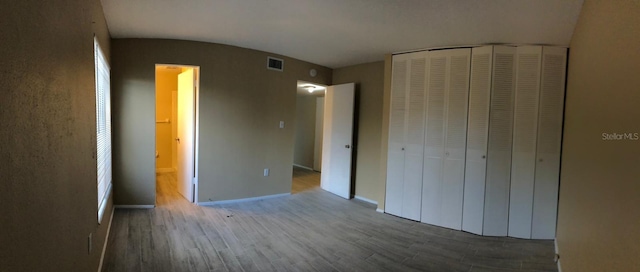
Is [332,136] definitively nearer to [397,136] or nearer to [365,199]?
[365,199]

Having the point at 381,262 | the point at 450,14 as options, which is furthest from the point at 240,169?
the point at 450,14

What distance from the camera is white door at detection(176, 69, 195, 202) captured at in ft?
13.6

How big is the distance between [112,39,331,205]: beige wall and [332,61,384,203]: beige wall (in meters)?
0.97

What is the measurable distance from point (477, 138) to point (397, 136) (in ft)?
3.30

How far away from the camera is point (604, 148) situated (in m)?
1.69

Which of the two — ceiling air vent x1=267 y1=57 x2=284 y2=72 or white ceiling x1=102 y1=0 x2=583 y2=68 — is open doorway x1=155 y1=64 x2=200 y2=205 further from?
ceiling air vent x1=267 y1=57 x2=284 y2=72

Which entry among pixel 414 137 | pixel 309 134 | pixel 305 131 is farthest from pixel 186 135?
pixel 305 131

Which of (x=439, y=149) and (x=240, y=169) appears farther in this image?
(x=240, y=169)

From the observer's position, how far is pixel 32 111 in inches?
39.0

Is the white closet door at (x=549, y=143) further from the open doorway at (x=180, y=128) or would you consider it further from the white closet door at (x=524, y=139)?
the open doorway at (x=180, y=128)

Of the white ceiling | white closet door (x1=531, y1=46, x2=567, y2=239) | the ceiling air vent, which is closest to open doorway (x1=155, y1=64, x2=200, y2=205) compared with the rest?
the white ceiling

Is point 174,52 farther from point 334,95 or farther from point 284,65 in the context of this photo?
point 334,95

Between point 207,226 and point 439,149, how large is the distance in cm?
305

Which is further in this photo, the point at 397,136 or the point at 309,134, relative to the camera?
the point at 309,134
